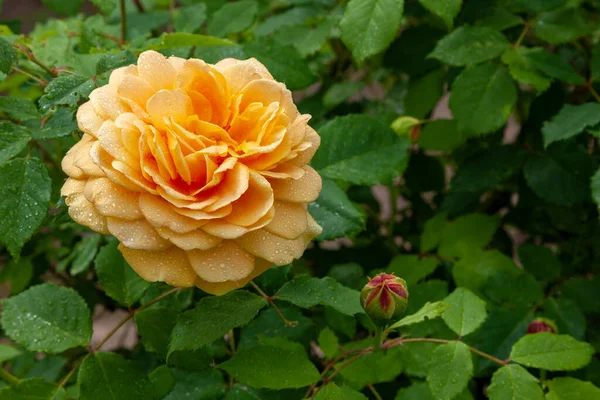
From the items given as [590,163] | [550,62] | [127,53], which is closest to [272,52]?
[127,53]

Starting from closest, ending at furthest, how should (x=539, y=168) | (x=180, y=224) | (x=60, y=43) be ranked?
(x=180, y=224) → (x=60, y=43) → (x=539, y=168)

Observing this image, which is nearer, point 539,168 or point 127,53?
point 127,53

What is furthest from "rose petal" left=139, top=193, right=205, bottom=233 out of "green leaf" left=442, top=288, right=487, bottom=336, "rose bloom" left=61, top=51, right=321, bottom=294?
"green leaf" left=442, top=288, right=487, bottom=336

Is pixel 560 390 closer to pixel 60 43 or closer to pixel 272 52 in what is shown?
pixel 272 52

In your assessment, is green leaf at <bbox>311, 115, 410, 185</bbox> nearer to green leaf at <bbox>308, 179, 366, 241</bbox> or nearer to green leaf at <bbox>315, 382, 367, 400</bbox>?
green leaf at <bbox>308, 179, 366, 241</bbox>

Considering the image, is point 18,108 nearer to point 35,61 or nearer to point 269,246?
point 35,61

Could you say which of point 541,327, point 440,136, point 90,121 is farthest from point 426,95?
point 90,121
